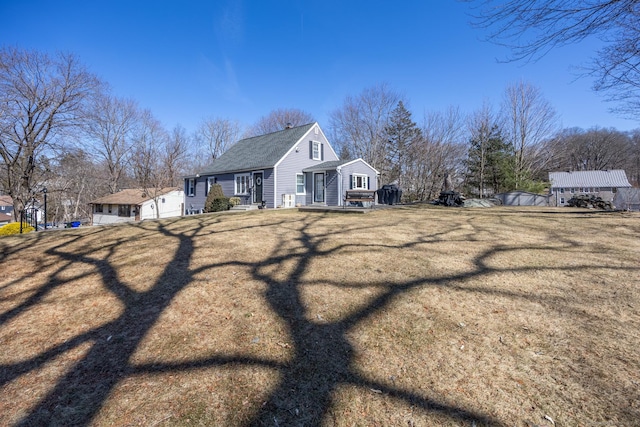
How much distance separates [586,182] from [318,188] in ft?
137

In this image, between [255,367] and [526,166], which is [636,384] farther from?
[526,166]

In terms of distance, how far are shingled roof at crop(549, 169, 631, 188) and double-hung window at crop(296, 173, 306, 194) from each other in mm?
37360

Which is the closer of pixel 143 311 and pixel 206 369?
pixel 206 369

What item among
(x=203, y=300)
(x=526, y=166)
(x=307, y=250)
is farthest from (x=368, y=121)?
(x=203, y=300)

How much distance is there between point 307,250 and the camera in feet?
16.9

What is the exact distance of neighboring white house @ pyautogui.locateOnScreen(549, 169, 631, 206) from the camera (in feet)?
121

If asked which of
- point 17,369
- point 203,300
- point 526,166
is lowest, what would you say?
point 17,369

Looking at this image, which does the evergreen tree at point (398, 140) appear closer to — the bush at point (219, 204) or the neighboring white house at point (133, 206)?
the bush at point (219, 204)

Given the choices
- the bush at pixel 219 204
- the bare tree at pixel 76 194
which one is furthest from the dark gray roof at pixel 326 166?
the bare tree at pixel 76 194

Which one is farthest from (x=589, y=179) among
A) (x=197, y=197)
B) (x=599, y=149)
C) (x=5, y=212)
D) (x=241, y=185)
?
(x=5, y=212)

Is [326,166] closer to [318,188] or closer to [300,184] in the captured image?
[318,188]

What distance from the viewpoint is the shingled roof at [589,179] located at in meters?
37.0

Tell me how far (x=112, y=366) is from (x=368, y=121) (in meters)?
29.2

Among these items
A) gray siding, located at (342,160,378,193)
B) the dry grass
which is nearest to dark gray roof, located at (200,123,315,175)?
gray siding, located at (342,160,378,193)
